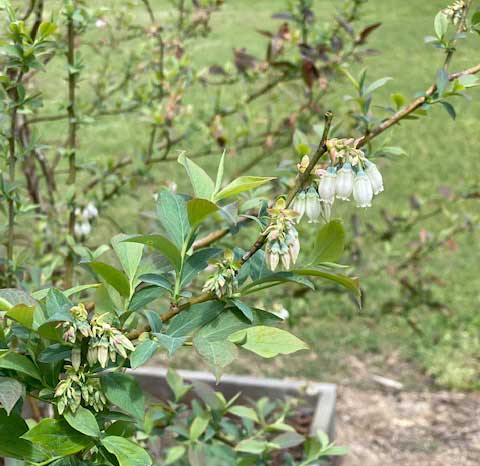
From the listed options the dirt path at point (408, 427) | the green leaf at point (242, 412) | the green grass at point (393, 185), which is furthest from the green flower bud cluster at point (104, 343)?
the dirt path at point (408, 427)

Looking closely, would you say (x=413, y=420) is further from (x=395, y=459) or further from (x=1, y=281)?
(x=1, y=281)

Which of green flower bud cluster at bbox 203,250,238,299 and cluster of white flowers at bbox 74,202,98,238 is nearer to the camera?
green flower bud cluster at bbox 203,250,238,299

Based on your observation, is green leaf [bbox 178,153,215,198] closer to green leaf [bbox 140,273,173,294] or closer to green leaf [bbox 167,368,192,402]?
green leaf [bbox 140,273,173,294]

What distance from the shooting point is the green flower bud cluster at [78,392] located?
825mm

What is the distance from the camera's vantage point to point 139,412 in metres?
0.89

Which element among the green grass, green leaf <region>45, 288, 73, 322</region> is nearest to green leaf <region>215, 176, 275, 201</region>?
green leaf <region>45, 288, 73, 322</region>

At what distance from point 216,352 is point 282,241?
0.47 ft

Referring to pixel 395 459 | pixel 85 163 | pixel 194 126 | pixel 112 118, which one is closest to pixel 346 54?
pixel 194 126

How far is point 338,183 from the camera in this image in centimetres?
89

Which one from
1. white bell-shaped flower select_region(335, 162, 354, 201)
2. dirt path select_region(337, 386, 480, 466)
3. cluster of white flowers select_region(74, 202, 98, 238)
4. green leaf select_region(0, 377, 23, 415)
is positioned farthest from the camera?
dirt path select_region(337, 386, 480, 466)

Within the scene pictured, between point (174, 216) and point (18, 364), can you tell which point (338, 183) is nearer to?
point (174, 216)

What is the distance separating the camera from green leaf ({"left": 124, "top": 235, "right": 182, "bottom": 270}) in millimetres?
842

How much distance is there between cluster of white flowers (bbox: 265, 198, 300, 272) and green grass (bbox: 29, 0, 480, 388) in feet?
1.93

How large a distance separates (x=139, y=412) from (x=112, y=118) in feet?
20.1
